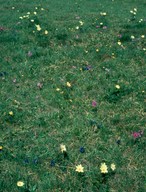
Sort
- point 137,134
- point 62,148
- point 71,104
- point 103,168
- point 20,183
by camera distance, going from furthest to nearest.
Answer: point 71,104
point 137,134
point 62,148
point 103,168
point 20,183

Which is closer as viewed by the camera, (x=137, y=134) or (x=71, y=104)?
(x=137, y=134)

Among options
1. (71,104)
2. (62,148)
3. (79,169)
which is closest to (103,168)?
(79,169)

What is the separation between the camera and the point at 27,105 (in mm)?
6242

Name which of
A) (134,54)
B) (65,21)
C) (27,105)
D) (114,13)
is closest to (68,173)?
(27,105)

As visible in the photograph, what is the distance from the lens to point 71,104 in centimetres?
635

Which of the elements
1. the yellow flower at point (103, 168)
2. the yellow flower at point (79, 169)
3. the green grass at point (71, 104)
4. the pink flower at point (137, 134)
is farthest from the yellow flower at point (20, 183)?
the pink flower at point (137, 134)

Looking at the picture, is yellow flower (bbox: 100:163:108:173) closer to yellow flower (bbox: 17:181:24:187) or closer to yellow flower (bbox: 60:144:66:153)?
→ yellow flower (bbox: 60:144:66:153)

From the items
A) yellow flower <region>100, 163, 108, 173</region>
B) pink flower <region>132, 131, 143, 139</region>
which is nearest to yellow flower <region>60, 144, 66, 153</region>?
yellow flower <region>100, 163, 108, 173</region>

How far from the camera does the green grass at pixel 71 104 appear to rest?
187 inches

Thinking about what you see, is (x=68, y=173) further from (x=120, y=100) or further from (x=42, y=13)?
(x=42, y=13)

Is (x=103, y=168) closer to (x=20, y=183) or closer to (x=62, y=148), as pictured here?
(x=62, y=148)

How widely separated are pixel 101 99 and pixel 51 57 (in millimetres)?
2277

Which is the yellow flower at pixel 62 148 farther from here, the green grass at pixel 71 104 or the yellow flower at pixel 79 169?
the yellow flower at pixel 79 169

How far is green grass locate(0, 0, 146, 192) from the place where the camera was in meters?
4.75
